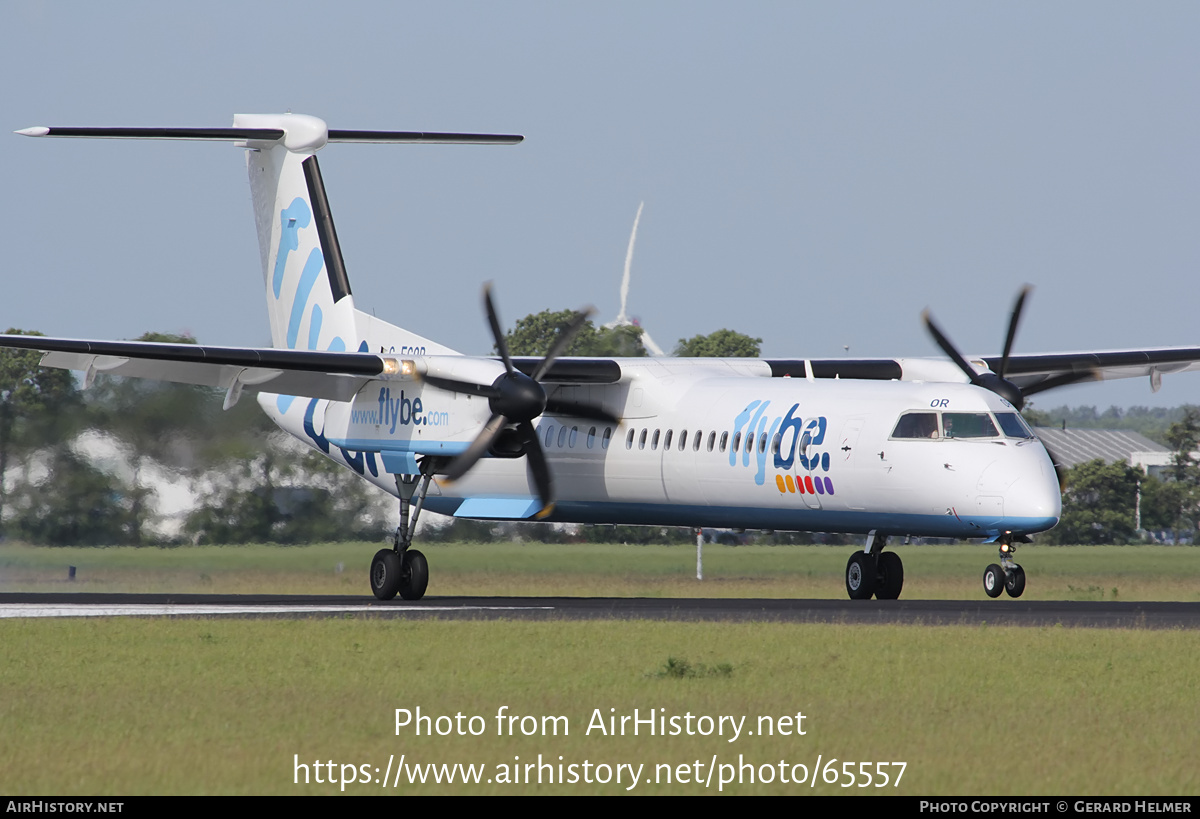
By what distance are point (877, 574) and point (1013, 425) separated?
3579 mm

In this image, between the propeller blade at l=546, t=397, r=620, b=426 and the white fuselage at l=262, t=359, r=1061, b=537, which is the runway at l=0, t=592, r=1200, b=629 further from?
the propeller blade at l=546, t=397, r=620, b=426

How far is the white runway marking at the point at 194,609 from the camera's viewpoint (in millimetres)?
22252

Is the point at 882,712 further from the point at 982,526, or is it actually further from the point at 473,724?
the point at 982,526

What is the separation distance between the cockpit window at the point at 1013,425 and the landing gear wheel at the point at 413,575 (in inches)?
363

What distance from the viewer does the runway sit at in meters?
20.1

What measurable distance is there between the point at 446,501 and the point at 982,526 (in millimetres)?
9987

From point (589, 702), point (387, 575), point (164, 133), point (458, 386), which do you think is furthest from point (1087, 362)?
point (589, 702)

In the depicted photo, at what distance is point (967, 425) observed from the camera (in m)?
21.8

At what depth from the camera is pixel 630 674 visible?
15.0 m

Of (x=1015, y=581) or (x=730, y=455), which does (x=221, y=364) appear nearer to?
(x=730, y=455)

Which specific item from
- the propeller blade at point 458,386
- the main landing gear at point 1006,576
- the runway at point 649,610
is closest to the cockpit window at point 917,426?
the main landing gear at point 1006,576

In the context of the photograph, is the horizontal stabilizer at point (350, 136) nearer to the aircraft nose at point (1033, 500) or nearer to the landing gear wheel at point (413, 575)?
the landing gear wheel at point (413, 575)

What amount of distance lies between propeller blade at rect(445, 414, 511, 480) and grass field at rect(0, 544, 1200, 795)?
14.6ft

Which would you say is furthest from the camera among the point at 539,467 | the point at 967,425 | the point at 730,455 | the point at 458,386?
the point at 539,467
